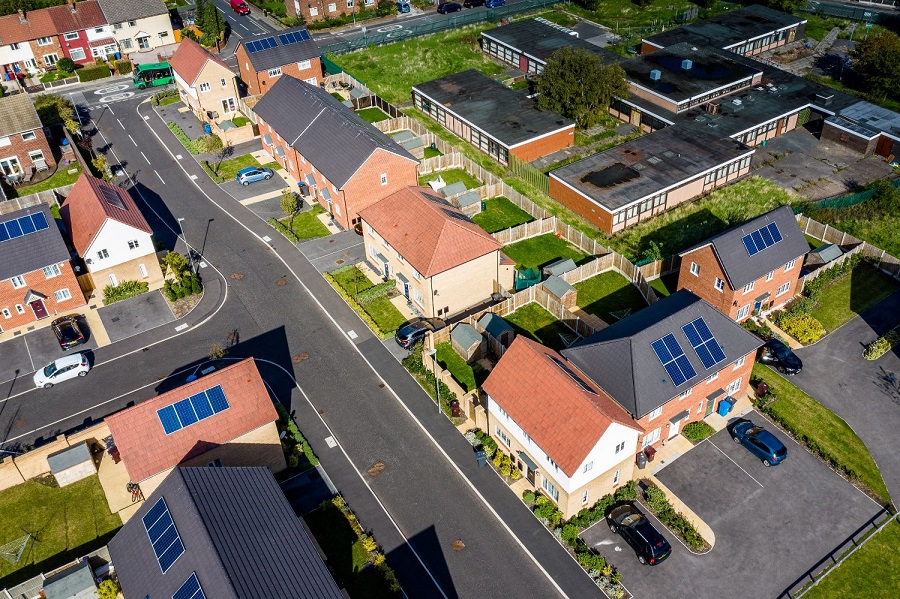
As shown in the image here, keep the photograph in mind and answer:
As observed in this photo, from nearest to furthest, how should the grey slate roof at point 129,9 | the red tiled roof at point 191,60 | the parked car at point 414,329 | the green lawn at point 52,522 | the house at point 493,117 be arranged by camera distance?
1. the green lawn at point 52,522
2. the parked car at point 414,329
3. the house at point 493,117
4. the red tiled roof at point 191,60
5. the grey slate roof at point 129,9

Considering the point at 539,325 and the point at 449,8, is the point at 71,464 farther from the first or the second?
the point at 449,8

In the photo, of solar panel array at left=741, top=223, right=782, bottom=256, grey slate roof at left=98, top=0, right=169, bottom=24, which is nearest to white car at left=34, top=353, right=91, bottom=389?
solar panel array at left=741, top=223, right=782, bottom=256

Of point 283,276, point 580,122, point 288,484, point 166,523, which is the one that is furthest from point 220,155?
point 166,523

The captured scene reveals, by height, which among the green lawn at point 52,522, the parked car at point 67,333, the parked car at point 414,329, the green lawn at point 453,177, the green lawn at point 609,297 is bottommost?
the green lawn at point 52,522

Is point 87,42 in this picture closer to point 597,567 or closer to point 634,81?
point 634,81

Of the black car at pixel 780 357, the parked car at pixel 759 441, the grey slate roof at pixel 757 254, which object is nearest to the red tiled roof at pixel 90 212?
the grey slate roof at pixel 757 254

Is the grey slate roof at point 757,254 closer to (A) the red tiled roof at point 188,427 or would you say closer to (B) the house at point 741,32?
(A) the red tiled roof at point 188,427

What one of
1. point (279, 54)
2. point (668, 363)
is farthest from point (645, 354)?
point (279, 54)
